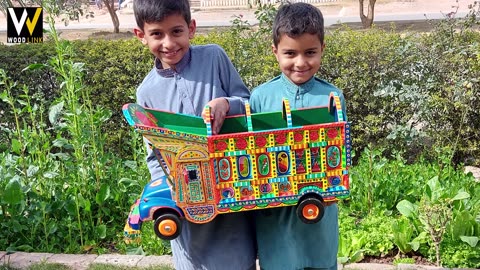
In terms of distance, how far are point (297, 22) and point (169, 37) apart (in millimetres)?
474

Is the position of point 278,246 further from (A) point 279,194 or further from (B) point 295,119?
(B) point 295,119

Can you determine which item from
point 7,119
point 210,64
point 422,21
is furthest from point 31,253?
point 422,21

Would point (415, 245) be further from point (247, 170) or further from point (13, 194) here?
point (13, 194)

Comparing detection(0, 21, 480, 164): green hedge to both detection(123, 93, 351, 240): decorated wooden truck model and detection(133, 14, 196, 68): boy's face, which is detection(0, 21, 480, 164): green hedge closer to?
detection(133, 14, 196, 68): boy's face

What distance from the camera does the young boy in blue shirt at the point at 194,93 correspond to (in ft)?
7.29

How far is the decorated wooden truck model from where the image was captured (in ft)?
6.55

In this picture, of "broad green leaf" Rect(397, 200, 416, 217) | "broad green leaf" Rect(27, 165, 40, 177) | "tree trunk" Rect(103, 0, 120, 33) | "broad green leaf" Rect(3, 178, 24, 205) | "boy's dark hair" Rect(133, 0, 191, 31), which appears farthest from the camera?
"tree trunk" Rect(103, 0, 120, 33)

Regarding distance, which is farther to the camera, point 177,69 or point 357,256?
point 357,256

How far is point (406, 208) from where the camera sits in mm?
3889

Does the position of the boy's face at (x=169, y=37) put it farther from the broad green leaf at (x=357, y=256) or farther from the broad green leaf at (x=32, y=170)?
the broad green leaf at (x=32, y=170)

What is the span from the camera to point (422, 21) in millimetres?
19750

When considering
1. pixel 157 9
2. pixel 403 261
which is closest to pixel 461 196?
pixel 403 261

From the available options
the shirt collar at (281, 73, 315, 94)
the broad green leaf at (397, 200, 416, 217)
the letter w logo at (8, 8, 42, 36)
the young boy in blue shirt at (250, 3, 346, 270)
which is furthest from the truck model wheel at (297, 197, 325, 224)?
the letter w logo at (8, 8, 42, 36)

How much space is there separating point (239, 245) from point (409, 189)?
2330mm
